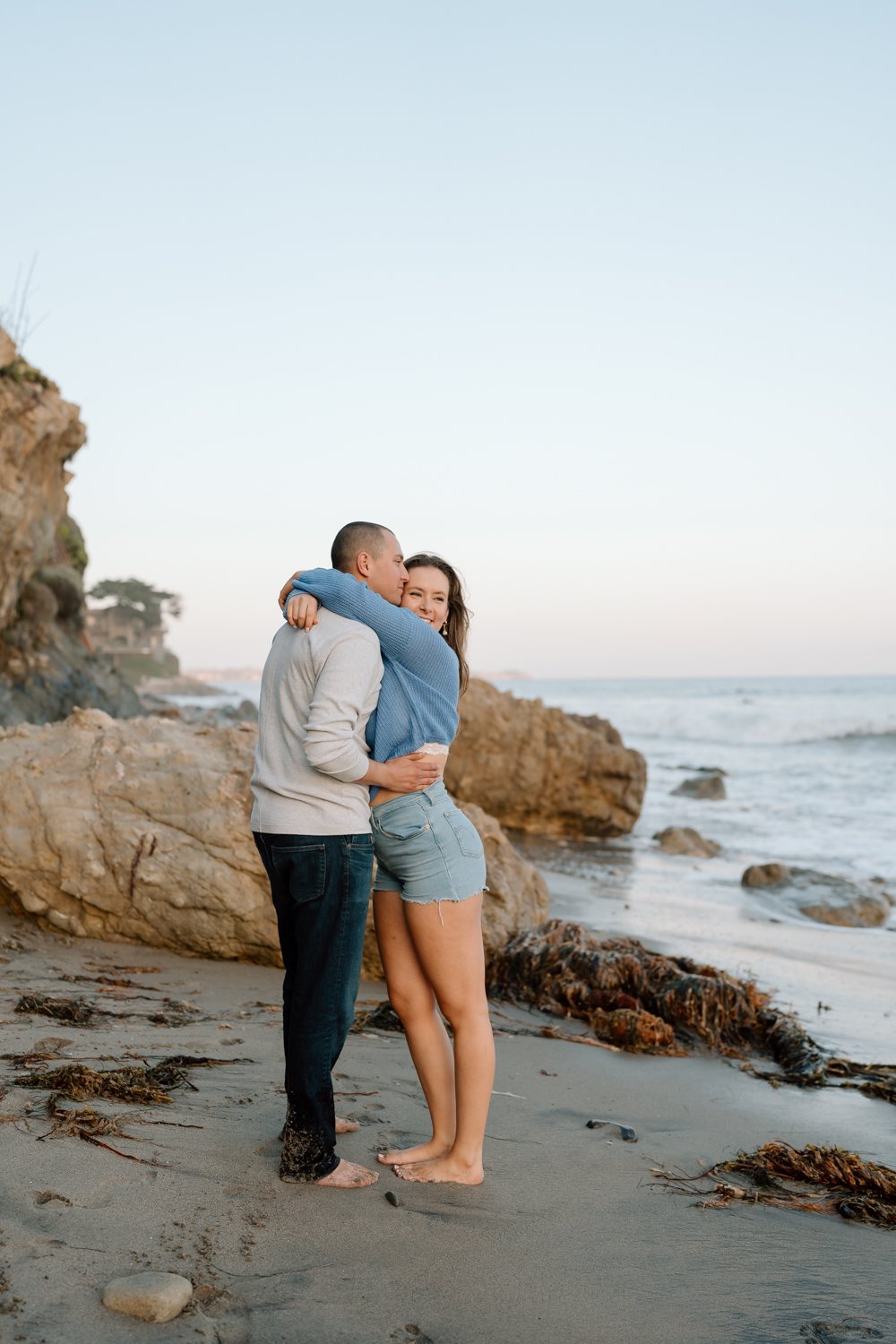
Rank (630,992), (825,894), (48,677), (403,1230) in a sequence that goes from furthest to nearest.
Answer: (48,677) → (825,894) → (630,992) → (403,1230)

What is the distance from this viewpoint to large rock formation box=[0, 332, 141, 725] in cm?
1288

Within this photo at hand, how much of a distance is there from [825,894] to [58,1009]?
25.4 ft

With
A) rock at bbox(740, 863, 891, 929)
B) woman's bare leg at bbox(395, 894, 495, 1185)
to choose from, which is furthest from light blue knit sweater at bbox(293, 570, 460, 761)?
rock at bbox(740, 863, 891, 929)

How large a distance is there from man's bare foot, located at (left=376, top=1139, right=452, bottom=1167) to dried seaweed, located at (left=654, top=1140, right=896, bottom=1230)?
0.74 metres

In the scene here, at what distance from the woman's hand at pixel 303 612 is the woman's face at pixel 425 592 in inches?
18.2

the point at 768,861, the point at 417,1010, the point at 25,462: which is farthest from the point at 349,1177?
the point at 25,462

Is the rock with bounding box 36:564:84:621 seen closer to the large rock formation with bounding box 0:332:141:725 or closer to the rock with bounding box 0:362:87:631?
the large rock formation with bounding box 0:332:141:725

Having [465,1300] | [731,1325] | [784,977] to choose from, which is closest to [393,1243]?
[465,1300]

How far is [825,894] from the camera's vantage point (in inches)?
385

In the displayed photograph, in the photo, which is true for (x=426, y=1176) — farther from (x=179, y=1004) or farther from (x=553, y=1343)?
(x=179, y=1004)

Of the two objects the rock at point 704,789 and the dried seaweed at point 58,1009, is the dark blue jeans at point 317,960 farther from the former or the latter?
the rock at point 704,789

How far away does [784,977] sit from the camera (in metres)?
6.84

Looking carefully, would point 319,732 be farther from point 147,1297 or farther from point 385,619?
point 147,1297

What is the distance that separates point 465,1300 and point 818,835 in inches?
513
